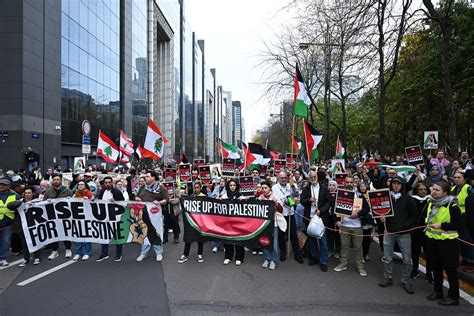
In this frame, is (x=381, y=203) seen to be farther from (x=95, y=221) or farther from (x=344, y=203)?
(x=95, y=221)

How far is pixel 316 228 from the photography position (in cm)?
677

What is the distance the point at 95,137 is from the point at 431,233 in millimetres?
29712

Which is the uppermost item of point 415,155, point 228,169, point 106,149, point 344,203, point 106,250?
point 106,149

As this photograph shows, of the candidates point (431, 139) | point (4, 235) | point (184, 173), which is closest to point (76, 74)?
point (184, 173)

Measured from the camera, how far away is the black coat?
6.97 metres

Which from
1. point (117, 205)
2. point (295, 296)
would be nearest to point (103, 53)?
point (117, 205)

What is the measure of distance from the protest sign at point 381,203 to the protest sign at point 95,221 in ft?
13.6

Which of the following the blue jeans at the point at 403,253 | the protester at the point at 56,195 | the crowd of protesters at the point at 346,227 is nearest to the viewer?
the crowd of protesters at the point at 346,227

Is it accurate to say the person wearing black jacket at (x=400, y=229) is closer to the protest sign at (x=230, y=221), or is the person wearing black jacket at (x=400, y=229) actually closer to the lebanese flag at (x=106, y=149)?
the protest sign at (x=230, y=221)

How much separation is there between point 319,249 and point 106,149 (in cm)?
1058

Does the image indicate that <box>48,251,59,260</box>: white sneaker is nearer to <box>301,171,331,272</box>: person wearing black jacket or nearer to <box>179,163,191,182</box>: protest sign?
<box>179,163,191,182</box>: protest sign

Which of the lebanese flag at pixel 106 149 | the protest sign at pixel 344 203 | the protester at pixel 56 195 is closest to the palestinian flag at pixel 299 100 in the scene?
the protest sign at pixel 344 203

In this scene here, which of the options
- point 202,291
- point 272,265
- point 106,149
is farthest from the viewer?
point 106,149

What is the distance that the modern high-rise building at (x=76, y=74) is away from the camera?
66.7 feet
